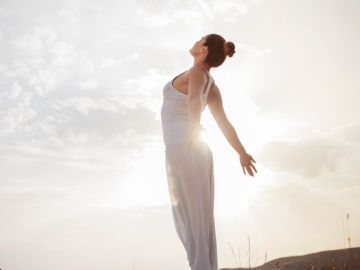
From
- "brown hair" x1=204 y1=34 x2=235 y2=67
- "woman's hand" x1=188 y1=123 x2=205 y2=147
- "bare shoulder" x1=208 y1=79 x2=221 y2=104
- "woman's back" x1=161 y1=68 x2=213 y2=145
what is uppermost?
"brown hair" x1=204 y1=34 x2=235 y2=67

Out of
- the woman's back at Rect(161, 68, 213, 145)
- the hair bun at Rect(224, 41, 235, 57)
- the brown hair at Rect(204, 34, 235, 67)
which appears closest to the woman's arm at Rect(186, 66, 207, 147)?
the woman's back at Rect(161, 68, 213, 145)

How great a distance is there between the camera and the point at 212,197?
4773 millimetres

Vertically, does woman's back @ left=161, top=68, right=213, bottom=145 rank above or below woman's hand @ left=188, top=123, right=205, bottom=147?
above

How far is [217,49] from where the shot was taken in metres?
4.86

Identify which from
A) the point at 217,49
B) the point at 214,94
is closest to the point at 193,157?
the point at 214,94

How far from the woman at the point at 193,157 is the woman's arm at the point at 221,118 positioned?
0.22m

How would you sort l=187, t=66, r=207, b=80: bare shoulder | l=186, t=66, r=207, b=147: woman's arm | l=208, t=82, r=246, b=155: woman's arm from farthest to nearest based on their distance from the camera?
l=208, t=82, r=246, b=155: woman's arm → l=187, t=66, r=207, b=80: bare shoulder → l=186, t=66, r=207, b=147: woman's arm

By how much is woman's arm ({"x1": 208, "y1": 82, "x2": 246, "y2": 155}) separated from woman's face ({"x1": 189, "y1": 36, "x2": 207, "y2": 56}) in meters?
0.45

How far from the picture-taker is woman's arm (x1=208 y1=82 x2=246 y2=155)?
5098 mm

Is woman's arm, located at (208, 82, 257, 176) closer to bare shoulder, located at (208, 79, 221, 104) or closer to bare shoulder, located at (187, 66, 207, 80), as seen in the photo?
bare shoulder, located at (208, 79, 221, 104)

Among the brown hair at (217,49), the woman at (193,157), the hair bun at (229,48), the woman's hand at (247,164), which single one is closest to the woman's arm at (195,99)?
the woman at (193,157)

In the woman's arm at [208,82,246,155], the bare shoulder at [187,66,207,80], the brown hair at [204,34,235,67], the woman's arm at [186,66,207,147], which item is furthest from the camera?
the woman's arm at [208,82,246,155]

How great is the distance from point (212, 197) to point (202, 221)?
29 centimetres

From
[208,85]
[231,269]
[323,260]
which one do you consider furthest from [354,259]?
[208,85]
